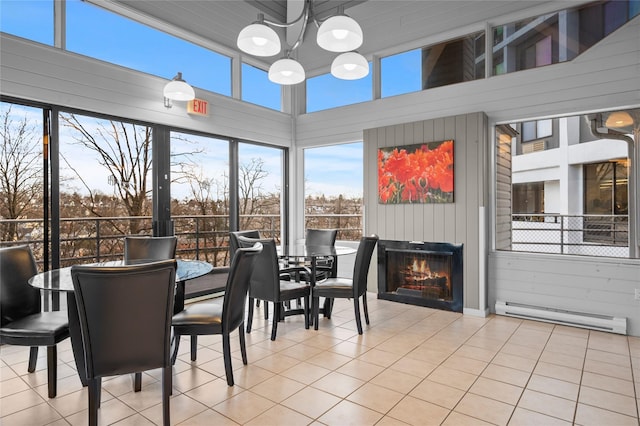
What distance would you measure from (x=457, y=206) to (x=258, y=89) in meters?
3.50

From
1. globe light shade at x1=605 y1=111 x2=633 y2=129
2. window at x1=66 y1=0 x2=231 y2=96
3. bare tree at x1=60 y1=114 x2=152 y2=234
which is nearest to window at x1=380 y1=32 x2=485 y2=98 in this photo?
globe light shade at x1=605 y1=111 x2=633 y2=129

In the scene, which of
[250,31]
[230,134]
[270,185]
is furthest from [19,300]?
[270,185]

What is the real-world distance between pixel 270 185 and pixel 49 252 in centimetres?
325

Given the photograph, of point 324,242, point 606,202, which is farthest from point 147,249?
point 606,202

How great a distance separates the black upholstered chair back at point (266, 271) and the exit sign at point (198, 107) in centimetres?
212

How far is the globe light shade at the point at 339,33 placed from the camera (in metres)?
2.68

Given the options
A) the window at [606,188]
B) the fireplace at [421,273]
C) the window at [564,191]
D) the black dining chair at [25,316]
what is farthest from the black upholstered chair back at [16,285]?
the window at [606,188]

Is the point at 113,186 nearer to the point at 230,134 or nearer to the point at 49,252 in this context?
the point at 49,252

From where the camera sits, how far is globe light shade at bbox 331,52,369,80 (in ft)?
10.1

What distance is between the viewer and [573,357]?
318cm

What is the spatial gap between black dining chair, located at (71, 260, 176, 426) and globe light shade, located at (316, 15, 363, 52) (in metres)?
1.90

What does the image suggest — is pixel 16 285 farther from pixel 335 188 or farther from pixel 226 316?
pixel 335 188

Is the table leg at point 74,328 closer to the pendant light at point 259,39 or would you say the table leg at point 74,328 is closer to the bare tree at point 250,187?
the pendant light at point 259,39

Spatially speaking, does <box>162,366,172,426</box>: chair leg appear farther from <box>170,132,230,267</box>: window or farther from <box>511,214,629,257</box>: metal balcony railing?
<box>511,214,629,257</box>: metal balcony railing
